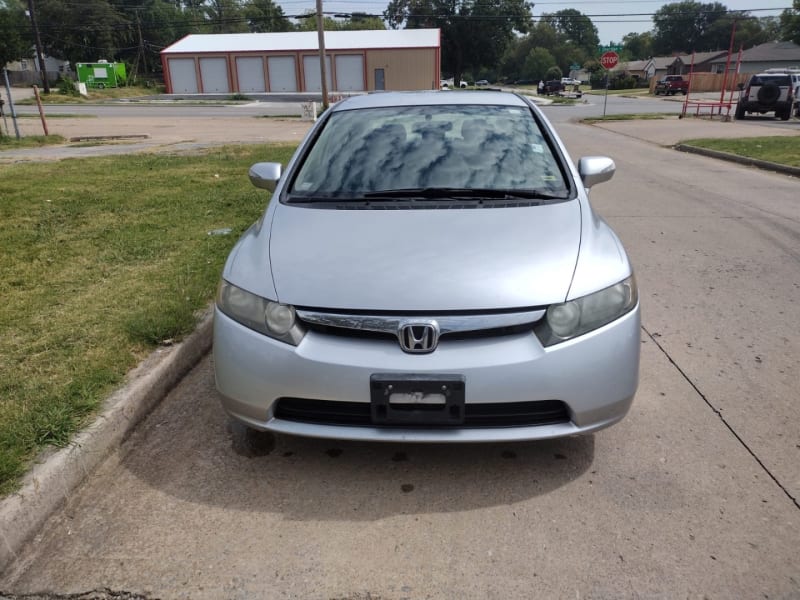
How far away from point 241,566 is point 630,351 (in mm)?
1737

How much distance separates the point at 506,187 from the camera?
3.29 metres

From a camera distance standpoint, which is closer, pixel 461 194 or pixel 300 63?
pixel 461 194

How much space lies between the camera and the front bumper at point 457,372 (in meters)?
2.35

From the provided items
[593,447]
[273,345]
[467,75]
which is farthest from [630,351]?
[467,75]

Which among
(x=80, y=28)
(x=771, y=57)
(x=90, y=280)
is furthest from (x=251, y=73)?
(x=771, y=57)

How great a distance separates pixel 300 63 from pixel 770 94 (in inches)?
1546

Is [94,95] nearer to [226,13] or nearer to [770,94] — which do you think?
[770,94]

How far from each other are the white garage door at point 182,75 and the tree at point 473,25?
36.3 metres

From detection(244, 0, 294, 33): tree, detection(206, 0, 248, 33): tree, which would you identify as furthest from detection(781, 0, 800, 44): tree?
detection(206, 0, 248, 33): tree

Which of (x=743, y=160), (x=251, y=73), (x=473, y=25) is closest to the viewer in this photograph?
(x=743, y=160)

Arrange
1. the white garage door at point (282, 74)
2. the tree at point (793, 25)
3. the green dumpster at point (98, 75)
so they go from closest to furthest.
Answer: the white garage door at point (282, 74), the green dumpster at point (98, 75), the tree at point (793, 25)

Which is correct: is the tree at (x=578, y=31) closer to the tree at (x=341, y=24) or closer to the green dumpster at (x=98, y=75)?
the tree at (x=341, y=24)

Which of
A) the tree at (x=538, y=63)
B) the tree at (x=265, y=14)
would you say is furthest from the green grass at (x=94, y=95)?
the tree at (x=538, y=63)

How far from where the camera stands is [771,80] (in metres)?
23.4
